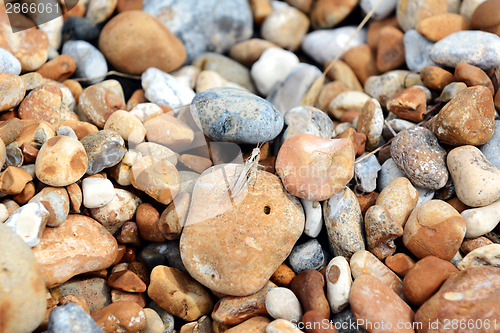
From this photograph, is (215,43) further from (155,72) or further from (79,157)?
(79,157)

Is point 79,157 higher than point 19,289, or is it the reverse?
point 79,157

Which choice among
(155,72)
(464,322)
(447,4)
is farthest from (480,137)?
(155,72)

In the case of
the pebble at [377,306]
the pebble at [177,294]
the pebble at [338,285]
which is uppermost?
the pebble at [377,306]

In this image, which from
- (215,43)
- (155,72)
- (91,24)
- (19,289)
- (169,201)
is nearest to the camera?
(19,289)

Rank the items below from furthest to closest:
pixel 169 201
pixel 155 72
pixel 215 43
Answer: pixel 215 43, pixel 155 72, pixel 169 201

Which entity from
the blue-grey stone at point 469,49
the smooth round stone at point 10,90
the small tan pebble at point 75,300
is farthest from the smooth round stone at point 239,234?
the blue-grey stone at point 469,49

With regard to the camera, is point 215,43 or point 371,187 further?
point 215,43

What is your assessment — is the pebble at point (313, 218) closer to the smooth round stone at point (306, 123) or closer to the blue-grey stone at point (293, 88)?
the smooth round stone at point (306, 123)
